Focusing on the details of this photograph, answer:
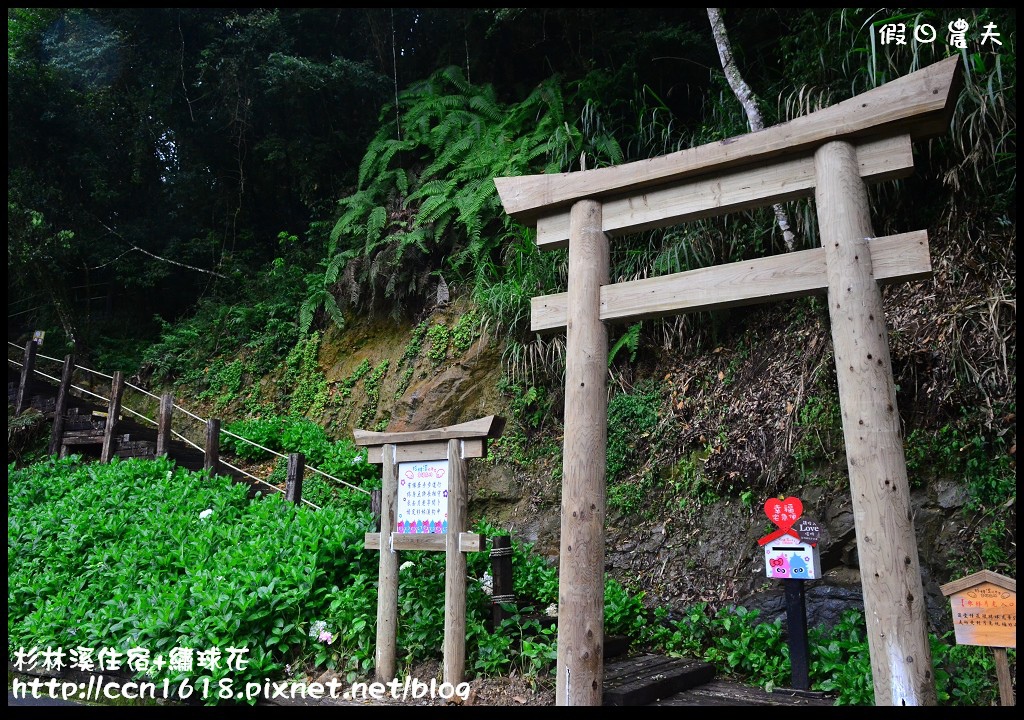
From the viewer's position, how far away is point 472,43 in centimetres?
1299

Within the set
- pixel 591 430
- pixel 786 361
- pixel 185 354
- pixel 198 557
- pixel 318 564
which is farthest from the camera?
pixel 185 354

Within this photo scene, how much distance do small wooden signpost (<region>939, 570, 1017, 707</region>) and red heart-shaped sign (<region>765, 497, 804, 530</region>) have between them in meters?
1.14

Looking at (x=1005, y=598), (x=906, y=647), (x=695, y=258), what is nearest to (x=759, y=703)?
(x=906, y=647)

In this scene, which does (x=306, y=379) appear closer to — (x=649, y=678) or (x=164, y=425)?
(x=164, y=425)

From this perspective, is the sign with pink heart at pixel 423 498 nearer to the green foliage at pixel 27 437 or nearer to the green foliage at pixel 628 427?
the green foliage at pixel 628 427

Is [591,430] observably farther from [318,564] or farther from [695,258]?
[695,258]

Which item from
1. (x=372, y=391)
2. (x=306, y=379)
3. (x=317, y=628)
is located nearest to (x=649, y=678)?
(x=317, y=628)

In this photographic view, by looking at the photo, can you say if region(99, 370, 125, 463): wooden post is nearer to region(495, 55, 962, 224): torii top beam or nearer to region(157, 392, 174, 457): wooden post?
region(157, 392, 174, 457): wooden post

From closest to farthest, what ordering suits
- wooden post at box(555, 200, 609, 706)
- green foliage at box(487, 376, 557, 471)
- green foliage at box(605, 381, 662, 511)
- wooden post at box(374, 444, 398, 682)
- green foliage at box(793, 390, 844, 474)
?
wooden post at box(555, 200, 609, 706) → wooden post at box(374, 444, 398, 682) → green foliage at box(793, 390, 844, 474) → green foliage at box(605, 381, 662, 511) → green foliage at box(487, 376, 557, 471)

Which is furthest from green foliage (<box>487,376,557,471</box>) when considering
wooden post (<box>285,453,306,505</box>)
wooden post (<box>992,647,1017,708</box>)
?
wooden post (<box>992,647,1017,708</box>)

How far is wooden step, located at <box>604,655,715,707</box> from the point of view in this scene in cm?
489

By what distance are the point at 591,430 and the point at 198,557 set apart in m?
4.18

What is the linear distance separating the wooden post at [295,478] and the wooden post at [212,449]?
1.67m

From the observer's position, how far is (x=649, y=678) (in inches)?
205
